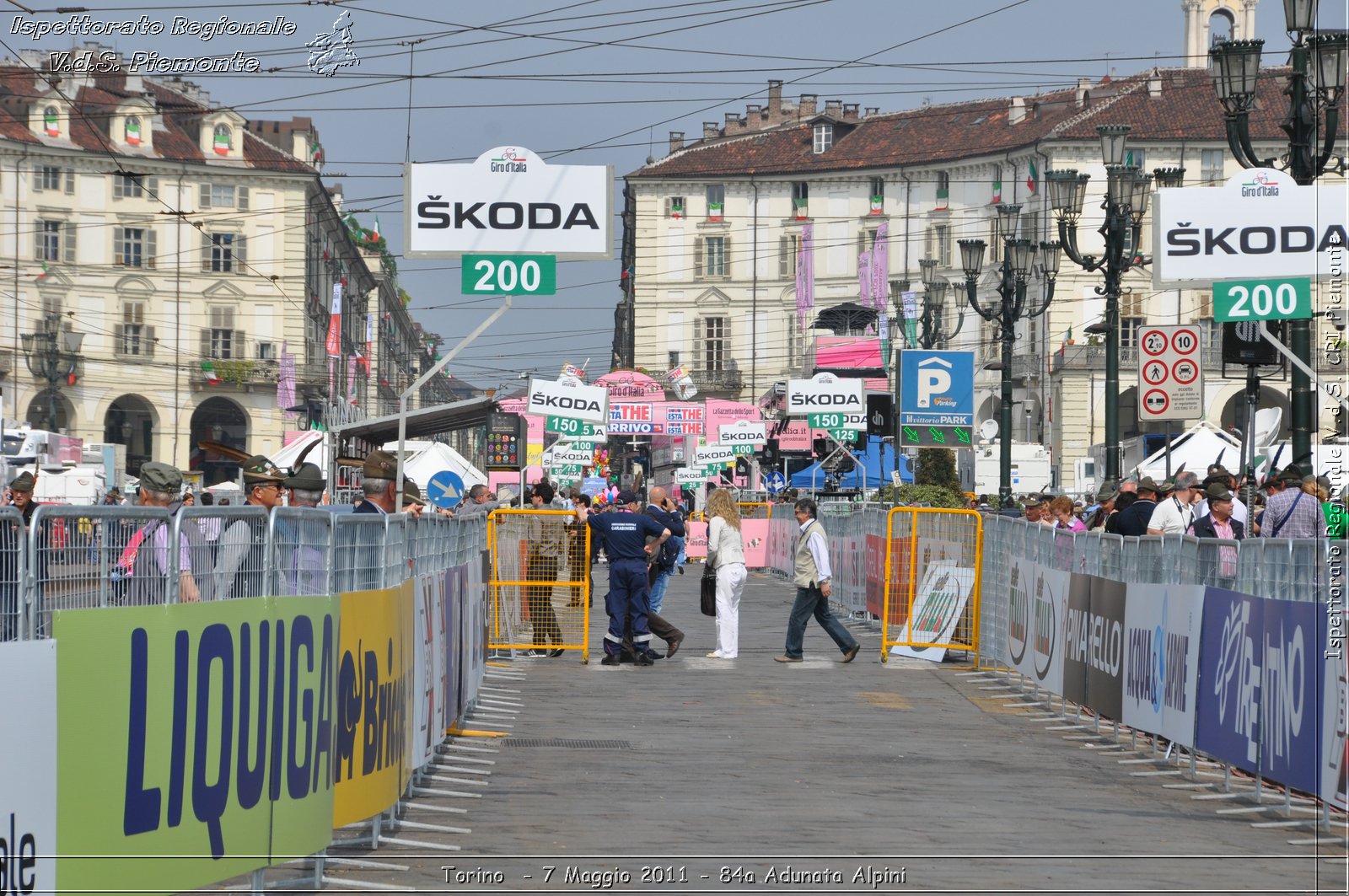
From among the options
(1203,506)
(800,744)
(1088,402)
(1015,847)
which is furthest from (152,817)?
(1088,402)

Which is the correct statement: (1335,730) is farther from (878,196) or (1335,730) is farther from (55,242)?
(878,196)

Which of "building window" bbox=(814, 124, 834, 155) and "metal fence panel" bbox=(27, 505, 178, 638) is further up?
"building window" bbox=(814, 124, 834, 155)

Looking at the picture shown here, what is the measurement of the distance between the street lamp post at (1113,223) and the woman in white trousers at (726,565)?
4.99 m

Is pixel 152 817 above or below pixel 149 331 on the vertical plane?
below

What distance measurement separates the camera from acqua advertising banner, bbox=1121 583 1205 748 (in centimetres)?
1134

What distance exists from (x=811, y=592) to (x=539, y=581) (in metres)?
2.94

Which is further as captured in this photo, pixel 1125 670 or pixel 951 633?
pixel 951 633

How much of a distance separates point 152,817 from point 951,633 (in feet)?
50.8

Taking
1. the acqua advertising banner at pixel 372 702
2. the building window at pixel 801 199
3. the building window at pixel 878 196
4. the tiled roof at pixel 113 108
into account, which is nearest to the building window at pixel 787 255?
the building window at pixel 801 199

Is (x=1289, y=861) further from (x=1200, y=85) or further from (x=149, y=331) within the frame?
(x=1200, y=85)

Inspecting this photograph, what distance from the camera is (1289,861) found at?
8.66 meters

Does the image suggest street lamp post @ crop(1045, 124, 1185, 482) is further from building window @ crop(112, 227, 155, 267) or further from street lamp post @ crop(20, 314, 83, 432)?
building window @ crop(112, 227, 155, 267)

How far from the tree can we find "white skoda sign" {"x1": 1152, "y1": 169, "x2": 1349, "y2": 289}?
31162mm

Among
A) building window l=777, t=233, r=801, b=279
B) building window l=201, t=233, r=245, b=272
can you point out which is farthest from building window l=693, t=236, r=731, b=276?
building window l=201, t=233, r=245, b=272
